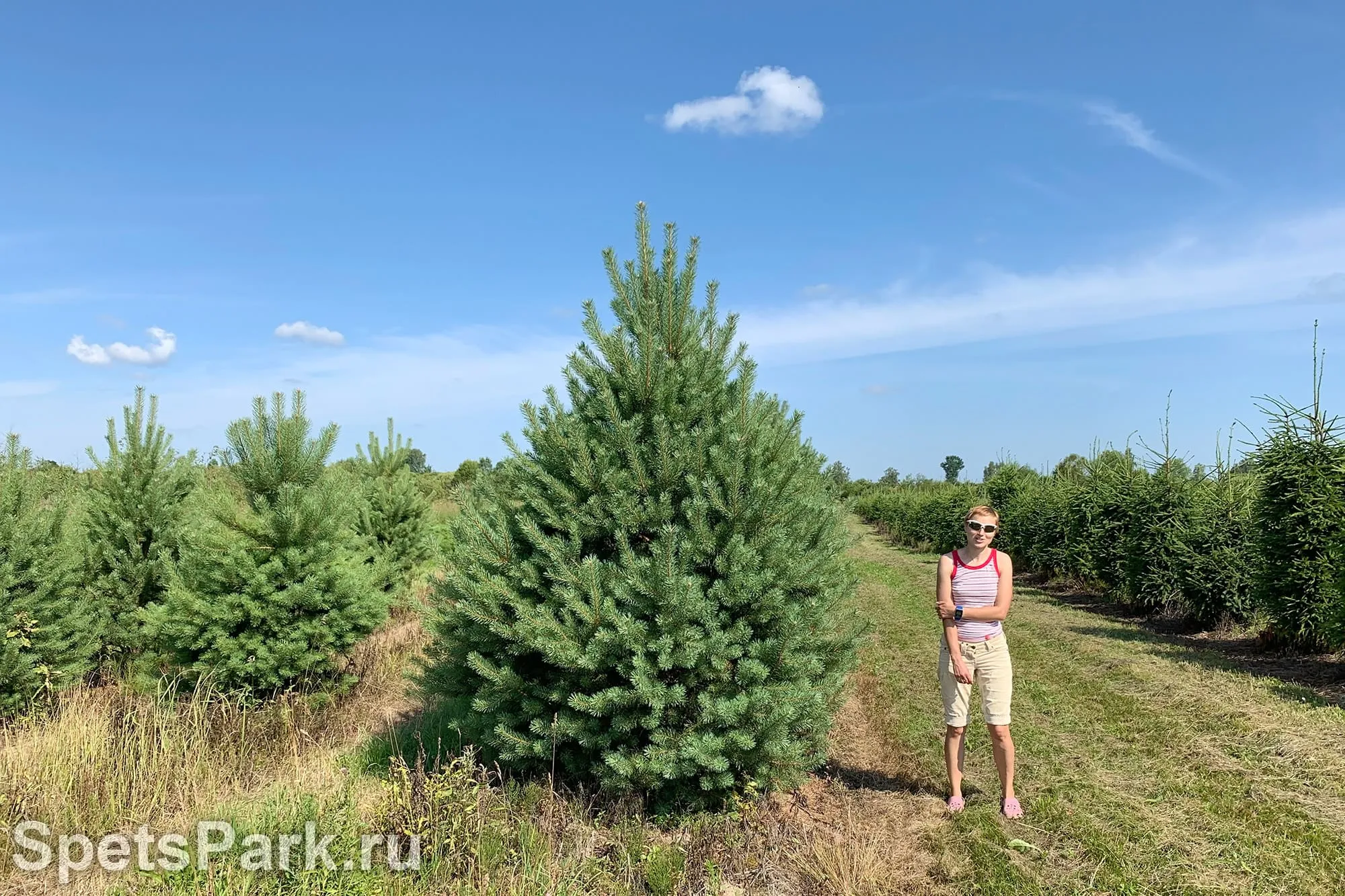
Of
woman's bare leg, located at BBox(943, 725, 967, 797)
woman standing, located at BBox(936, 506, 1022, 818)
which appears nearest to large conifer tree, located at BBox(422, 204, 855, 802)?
woman standing, located at BBox(936, 506, 1022, 818)

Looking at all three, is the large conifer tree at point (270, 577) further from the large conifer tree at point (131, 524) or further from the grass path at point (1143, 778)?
the grass path at point (1143, 778)

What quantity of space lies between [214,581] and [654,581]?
195 inches

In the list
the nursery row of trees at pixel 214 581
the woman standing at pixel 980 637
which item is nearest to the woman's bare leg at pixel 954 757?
the woman standing at pixel 980 637

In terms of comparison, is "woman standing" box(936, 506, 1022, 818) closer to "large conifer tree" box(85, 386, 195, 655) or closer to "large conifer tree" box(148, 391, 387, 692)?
"large conifer tree" box(148, 391, 387, 692)

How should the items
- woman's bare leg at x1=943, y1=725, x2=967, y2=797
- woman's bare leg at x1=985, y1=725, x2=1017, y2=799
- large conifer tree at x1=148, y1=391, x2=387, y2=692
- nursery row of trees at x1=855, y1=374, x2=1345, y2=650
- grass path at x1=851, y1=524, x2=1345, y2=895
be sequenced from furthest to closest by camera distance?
nursery row of trees at x1=855, y1=374, x2=1345, y2=650 → large conifer tree at x1=148, y1=391, x2=387, y2=692 → woman's bare leg at x1=943, y1=725, x2=967, y2=797 → woman's bare leg at x1=985, y1=725, x2=1017, y2=799 → grass path at x1=851, y1=524, x2=1345, y2=895

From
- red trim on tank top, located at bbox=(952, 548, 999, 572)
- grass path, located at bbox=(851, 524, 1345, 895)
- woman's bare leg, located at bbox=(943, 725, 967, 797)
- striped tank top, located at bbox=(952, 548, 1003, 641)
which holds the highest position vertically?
red trim on tank top, located at bbox=(952, 548, 999, 572)

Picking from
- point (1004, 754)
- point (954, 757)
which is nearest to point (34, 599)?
point (954, 757)

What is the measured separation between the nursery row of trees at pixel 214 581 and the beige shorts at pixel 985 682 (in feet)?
17.9

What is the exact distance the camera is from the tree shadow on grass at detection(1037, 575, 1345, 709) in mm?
7565

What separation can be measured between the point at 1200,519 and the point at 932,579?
7055 millimetres

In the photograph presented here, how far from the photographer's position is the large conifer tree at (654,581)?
4.34m

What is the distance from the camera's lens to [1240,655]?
950 cm

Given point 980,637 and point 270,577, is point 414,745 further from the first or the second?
point 980,637

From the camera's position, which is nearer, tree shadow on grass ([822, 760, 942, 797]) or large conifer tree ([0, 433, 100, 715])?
tree shadow on grass ([822, 760, 942, 797])
